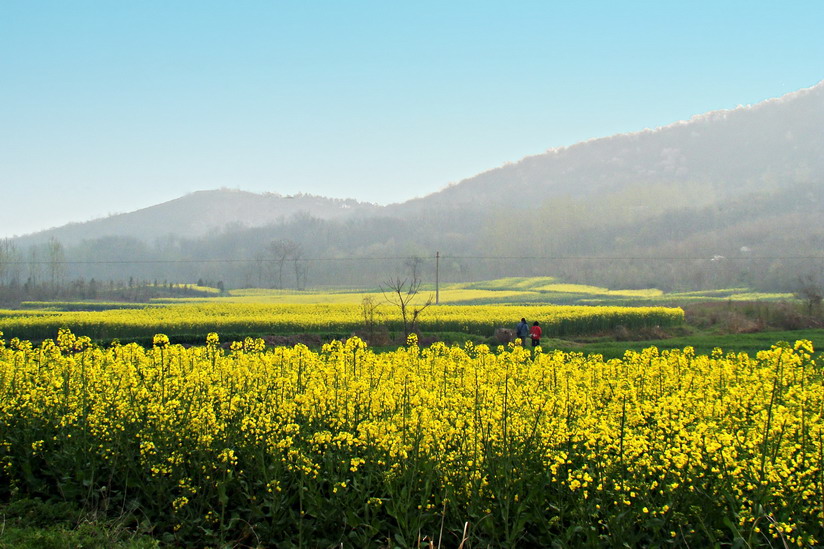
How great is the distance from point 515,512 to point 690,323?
145ft

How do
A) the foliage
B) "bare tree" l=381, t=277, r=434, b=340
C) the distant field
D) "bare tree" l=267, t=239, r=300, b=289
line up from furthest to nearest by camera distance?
1. "bare tree" l=267, t=239, r=300, b=289
2. the distant field
3. "bare tree" l=381, t=277, r=434, b=340
4. the foliage

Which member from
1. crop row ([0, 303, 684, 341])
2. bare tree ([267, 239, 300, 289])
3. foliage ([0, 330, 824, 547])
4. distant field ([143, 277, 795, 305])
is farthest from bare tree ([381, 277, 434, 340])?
bare tree ([267, 239, 300, 289])

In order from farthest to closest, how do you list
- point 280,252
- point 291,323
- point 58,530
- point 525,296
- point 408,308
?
point 280,252, point 525,296, point 408,308, point 291,323, point 58,530

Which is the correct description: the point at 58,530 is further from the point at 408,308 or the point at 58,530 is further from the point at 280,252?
the point at 280,252

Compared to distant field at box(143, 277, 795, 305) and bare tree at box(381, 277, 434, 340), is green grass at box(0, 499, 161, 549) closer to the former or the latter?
bare tree at box(381, 277, 434, 340)

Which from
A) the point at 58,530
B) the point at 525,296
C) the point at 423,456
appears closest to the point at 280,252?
the point at 525,296

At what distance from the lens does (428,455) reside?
6.86m

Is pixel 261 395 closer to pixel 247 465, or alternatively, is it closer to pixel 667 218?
pixel 247 465

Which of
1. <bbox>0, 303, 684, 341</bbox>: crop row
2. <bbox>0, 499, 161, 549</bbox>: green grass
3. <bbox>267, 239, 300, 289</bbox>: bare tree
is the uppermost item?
<bbox>267, 239, 300, 289</bbox>: bare tree

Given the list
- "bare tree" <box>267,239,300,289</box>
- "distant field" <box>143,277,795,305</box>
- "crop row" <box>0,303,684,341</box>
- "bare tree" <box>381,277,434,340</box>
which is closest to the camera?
"bare tree" <box>381,277,434,340</box>

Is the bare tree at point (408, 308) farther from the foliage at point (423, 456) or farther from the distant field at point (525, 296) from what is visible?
the foliage at point (423, 456)

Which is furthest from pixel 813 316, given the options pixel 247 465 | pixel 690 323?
pixel 247 465

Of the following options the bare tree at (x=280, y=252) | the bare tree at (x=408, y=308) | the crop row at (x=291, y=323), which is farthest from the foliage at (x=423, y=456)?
the bare tree at (x=280, y=252)

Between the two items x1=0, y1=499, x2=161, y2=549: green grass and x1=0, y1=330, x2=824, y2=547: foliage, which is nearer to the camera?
x1=0, y1=330, x2=824, y2=547: foliage
